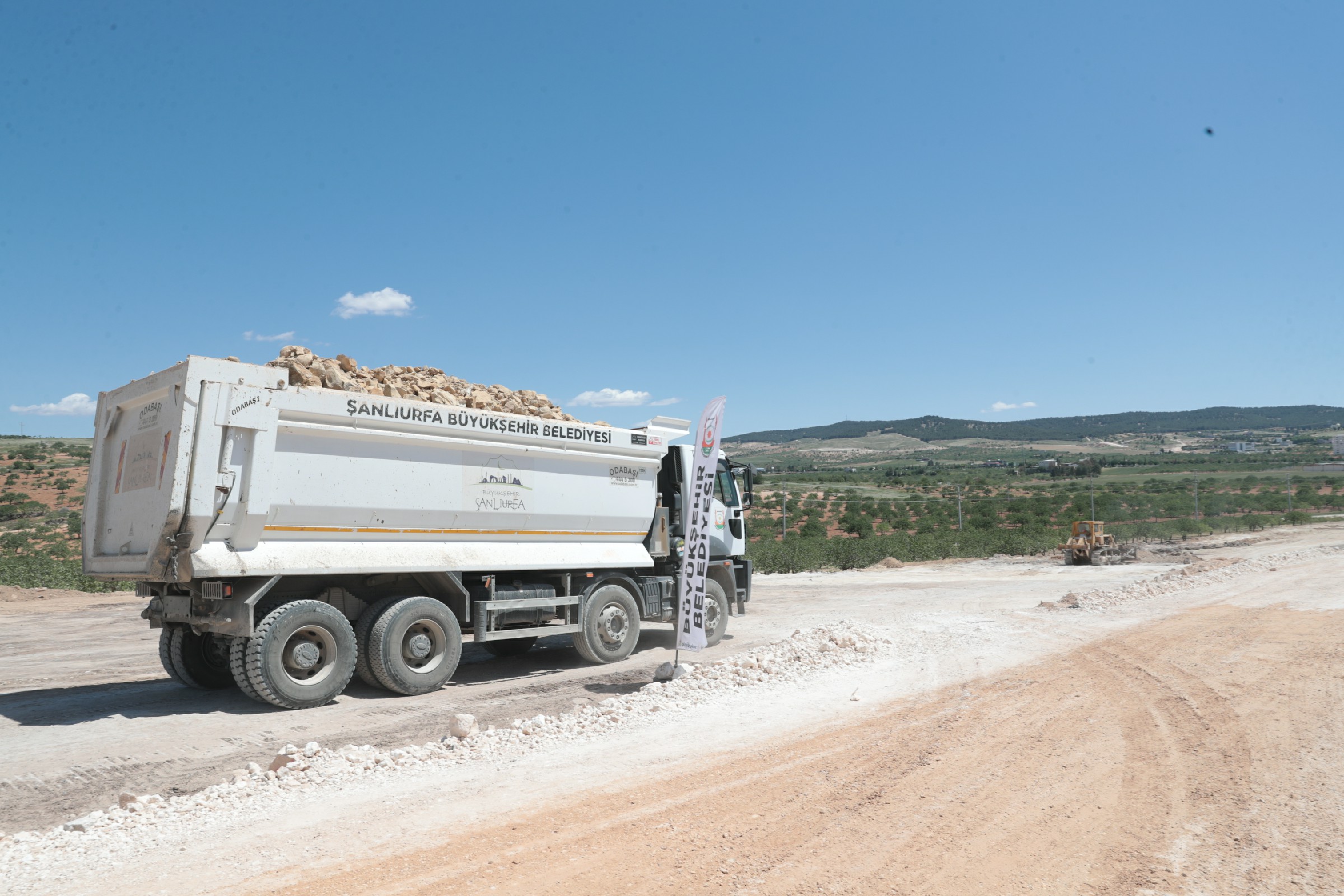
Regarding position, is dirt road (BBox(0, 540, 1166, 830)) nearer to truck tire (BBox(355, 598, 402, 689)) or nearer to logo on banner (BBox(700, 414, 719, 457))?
truck tire (BBox(355, 598, 402, 689))

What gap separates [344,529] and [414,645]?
153 centimetres

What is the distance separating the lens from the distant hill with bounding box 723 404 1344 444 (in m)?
148

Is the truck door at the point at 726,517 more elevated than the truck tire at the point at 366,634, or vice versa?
the truck door at the point at 726,517

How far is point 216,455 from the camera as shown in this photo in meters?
8.47

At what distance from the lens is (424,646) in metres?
9.91

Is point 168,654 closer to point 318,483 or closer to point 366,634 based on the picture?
point 366,634

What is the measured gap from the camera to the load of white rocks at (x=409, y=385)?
957cm

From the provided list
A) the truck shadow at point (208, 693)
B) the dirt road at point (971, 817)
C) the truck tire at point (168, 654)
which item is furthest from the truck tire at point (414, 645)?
the dirt road at point (971, 817)

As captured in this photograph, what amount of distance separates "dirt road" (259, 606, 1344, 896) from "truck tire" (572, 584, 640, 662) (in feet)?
15.1

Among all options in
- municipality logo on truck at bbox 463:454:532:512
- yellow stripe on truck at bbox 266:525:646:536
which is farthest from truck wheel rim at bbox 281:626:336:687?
municipality logo on truck at bbox 463:454:532:512

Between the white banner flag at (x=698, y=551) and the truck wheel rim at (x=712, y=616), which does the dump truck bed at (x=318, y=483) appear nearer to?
the white banner flag at (x=698, y=551)

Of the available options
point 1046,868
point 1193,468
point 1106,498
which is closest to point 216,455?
point 1046,868

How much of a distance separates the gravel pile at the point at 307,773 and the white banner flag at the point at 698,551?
0.47m

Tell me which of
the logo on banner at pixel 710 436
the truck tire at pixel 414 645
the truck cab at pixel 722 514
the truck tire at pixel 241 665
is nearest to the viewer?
the truck tire at pixel 241 665
